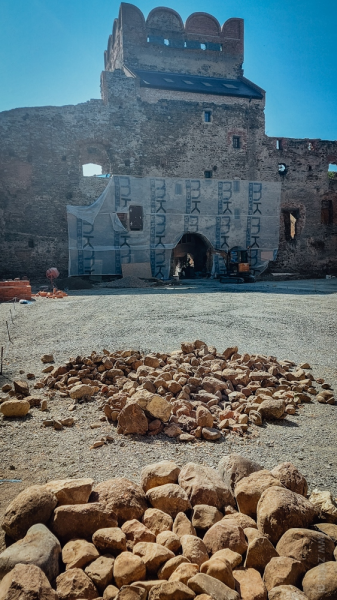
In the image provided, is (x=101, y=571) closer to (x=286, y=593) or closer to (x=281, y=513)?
(x=286, y=593)

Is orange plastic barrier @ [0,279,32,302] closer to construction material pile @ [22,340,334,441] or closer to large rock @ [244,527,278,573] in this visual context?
construction material pile @ [22,340,334,441]

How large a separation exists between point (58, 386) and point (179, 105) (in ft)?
61.0

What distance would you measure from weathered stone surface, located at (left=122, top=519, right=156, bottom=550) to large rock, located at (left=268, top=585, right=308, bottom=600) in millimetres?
550

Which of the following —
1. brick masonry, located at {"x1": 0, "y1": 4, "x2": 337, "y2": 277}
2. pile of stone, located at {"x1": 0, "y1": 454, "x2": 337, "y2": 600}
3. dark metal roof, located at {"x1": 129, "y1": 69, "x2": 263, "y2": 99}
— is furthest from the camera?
dark metal roof, located at {"x1": 129, "y1": 69, "x2": 263, "y2": 99}

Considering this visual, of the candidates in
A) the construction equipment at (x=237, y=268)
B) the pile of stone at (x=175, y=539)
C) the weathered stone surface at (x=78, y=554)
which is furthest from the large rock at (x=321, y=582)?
the construction equipment at (x=237, y=268)

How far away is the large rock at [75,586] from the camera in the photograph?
1433 mm

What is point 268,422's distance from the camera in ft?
10.7

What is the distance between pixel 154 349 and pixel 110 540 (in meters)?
3.56

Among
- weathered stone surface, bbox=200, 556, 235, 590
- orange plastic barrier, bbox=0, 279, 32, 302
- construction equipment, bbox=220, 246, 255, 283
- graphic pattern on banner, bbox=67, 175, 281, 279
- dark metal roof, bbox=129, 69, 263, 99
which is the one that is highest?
dark metal roof, bbox=129, 69, 263, 99

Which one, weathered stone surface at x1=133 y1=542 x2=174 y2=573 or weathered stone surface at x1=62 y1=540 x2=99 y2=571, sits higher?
weathered stone surface at x1=133 y1=542 x2=174 y2=573

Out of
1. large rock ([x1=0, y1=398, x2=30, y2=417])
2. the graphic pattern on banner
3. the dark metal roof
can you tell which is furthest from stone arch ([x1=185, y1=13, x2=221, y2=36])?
large rock ([x1=0, y1=398, x2=30, y2=417])

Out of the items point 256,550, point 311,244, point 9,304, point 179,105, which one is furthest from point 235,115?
point 256,550

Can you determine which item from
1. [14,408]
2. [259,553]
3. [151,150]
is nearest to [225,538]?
[259,553]

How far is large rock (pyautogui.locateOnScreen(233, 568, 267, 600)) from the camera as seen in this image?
1.45 meters
